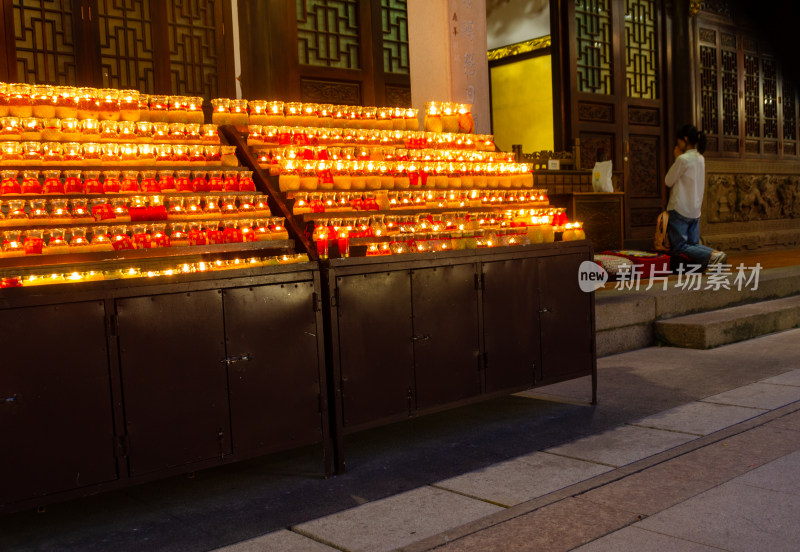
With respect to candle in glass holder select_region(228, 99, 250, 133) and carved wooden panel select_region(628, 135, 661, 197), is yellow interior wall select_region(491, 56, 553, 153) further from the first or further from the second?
candle in glass holder select_region(228, 99, 250, 133)

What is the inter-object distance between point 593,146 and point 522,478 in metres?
8.50

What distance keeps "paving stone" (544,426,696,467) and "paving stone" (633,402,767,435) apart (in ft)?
0.46

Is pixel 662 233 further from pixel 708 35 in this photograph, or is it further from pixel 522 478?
pixel 522 478

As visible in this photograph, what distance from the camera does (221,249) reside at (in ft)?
14.1

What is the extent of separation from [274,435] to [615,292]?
497cm

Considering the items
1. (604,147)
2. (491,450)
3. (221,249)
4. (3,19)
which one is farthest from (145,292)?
(604,147)

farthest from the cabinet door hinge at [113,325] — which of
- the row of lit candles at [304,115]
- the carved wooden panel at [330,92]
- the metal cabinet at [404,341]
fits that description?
the carved wooden panel at [330,92]

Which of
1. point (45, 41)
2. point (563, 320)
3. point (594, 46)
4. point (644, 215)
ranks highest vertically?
point (594, 46)

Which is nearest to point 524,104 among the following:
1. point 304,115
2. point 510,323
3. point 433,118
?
point 433,118

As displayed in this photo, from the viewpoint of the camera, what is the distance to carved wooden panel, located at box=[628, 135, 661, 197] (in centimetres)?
1212

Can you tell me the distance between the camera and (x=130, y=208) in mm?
4223

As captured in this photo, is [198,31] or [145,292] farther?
[198,31]

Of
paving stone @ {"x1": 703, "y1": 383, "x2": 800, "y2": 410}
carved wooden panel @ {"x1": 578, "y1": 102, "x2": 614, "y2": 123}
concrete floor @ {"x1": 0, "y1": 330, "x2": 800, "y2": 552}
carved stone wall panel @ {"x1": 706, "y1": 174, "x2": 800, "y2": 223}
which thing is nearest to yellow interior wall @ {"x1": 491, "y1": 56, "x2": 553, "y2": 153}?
carved wooden panel @ {"x1": 578, "y1": 102, "x2": 614, "y2": 123}

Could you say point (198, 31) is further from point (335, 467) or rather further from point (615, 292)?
point (335, 467)
